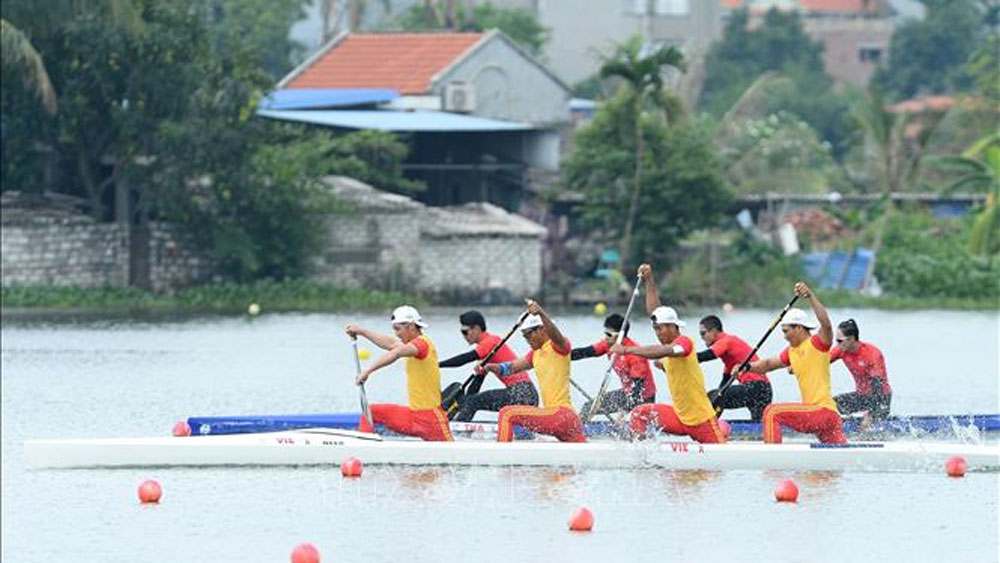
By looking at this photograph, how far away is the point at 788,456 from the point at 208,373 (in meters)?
14.8

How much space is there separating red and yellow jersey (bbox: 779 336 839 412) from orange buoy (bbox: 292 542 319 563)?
18.6ft

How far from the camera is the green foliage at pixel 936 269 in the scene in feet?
173

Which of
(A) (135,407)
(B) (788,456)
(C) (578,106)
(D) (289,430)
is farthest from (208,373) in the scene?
(C) (578,106)

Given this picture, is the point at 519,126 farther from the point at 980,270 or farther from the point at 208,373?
the point at 208,373

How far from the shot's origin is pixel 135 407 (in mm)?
31688

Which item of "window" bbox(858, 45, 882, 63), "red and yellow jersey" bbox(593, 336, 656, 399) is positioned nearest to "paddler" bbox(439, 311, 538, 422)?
"red and yellow jersey" bbox(593, 336, 656, 399)

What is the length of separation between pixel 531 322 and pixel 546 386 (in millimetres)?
585

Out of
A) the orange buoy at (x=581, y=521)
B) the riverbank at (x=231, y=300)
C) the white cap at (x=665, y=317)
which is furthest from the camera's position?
the riverbank at (x=231, y=300)

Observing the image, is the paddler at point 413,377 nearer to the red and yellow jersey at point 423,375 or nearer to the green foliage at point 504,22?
the red and yellow jersey at point 423,375

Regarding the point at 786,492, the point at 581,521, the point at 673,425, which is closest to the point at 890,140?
the point at 673,425

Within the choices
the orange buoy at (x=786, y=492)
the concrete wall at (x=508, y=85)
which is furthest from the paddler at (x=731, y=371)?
the concrete wall at (x=508, y=85)

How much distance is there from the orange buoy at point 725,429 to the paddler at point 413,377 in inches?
98.9

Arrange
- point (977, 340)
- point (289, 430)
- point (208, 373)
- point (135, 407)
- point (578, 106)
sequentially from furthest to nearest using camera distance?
1. point (578, 106)
2. point (977, 340)
3. point (208, 373)
4. point (135, 407)
5. point (289, 430)

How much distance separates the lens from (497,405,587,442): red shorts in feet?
77.2
